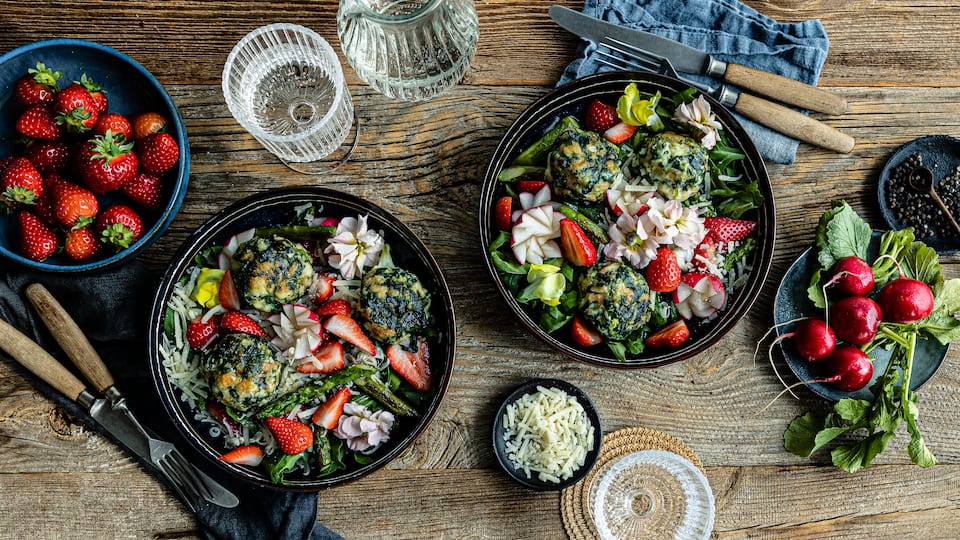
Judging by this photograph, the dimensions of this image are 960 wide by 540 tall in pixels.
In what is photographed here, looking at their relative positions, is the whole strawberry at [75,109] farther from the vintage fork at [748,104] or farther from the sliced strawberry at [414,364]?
the vintage fork at [748,104]

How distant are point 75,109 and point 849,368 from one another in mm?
2692

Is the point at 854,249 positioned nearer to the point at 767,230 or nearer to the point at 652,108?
the point at 767,230

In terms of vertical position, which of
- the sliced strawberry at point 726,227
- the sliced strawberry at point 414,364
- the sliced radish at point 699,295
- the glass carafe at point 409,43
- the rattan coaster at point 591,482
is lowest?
the rattan coaster at point 591,482

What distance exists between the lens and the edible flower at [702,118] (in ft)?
7.55

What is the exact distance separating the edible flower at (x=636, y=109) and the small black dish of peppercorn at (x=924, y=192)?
93 centimetres

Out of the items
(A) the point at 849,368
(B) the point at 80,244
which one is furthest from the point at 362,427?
(A) the point at 849,368

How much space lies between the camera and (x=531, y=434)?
94.7 inches

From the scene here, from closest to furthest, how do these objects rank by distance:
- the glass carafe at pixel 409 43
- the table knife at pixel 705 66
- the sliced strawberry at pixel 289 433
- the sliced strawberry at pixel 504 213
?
the glass carafe at pixel 409 43 < the sliced strawberry at pixel 289 433 < the sliced strawberry at pixel 504 213 < the table knife at pixel 705 66

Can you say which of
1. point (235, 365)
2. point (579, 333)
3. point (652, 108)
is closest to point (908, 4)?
point (652, 108)

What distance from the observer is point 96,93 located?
232 centimetres

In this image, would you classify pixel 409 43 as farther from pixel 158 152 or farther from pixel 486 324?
pixel 486 324

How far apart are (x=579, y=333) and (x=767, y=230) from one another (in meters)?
0.72

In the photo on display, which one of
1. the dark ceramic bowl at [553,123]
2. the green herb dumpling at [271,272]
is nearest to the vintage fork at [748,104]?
the dark ceramic bowl at [553,123]

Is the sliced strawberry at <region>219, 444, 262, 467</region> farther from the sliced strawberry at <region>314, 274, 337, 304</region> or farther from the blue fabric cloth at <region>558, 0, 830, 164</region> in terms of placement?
the blue fabric cloth at <region>558, 0, 830, 164</region>
